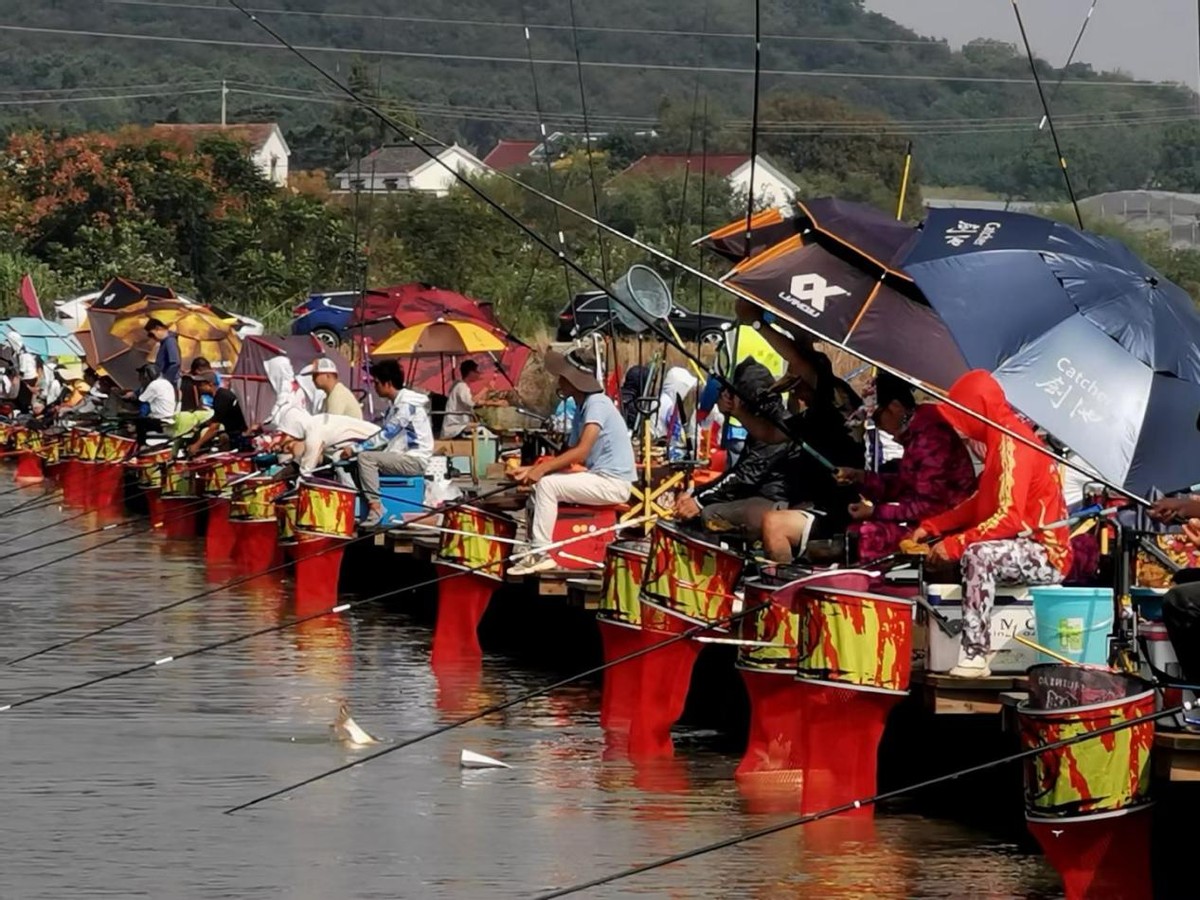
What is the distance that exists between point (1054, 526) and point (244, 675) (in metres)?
6.57

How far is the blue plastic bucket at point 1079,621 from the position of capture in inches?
368

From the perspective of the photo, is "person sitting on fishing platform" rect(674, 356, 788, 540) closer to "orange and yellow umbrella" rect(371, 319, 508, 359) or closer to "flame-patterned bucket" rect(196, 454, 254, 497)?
"flame-patterned bucket" rect(196, 454, 254, 497)

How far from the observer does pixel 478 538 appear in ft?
48.1

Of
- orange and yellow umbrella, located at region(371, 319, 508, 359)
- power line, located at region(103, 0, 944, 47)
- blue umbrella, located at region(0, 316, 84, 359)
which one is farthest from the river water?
power line, located at region(103, 0, 944, 47)

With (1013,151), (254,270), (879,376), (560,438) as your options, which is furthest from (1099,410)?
(1013,151)

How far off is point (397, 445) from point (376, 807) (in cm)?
781

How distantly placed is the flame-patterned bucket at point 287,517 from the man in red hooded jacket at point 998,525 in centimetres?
853

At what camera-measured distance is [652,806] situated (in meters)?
10.9

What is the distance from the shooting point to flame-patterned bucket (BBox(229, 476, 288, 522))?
20062mm

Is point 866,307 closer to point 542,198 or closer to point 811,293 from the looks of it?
point 811,293

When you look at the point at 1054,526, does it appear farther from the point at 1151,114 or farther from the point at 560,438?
the point at 1151,114

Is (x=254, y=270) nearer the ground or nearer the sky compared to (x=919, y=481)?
nearer the sky

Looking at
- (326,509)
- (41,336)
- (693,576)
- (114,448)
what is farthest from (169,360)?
(693,576)

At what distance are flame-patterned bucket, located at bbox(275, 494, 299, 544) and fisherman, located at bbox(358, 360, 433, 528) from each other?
488 mm
